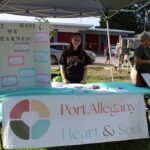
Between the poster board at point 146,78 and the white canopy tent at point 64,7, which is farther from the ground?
the white canopy tent at point 64,7

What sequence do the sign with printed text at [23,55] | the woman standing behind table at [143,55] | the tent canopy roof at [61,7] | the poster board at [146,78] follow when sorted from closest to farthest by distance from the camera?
the sign with printed text at [23,55], the poster board at [146,78], the woman standing behind table at [143,55], the tent canopy roof at [61,7]

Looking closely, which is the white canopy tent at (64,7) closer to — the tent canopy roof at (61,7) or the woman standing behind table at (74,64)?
the tent canopy roof at (61,7)

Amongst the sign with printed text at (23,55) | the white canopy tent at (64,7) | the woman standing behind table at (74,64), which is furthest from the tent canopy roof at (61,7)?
the sign with printed text at (23,55)

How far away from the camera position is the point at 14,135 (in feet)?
15.6

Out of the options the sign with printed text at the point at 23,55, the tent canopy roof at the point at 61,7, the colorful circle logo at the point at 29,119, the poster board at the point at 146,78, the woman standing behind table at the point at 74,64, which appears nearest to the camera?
the colorful circle logo at the point at 29,119

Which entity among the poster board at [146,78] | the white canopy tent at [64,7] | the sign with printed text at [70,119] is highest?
the white canopy tent at [64,7]

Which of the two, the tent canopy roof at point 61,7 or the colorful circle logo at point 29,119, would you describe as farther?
the tent canopy roof at point 61,7

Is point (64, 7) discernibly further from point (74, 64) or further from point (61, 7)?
point (74, 64)

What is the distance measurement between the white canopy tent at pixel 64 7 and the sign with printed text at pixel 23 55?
2.30 metres

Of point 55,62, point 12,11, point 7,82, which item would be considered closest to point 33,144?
point 7,82

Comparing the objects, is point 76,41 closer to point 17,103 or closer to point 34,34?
point 34,34

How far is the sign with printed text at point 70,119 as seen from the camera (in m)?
4.77

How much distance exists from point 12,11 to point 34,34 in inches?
145

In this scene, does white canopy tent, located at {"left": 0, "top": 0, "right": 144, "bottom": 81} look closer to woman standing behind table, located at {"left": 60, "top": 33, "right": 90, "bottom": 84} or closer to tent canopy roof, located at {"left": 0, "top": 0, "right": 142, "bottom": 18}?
tent canopy roof, located at {"left": 0, "top": 0, "right": 142, "bottom": 18}
